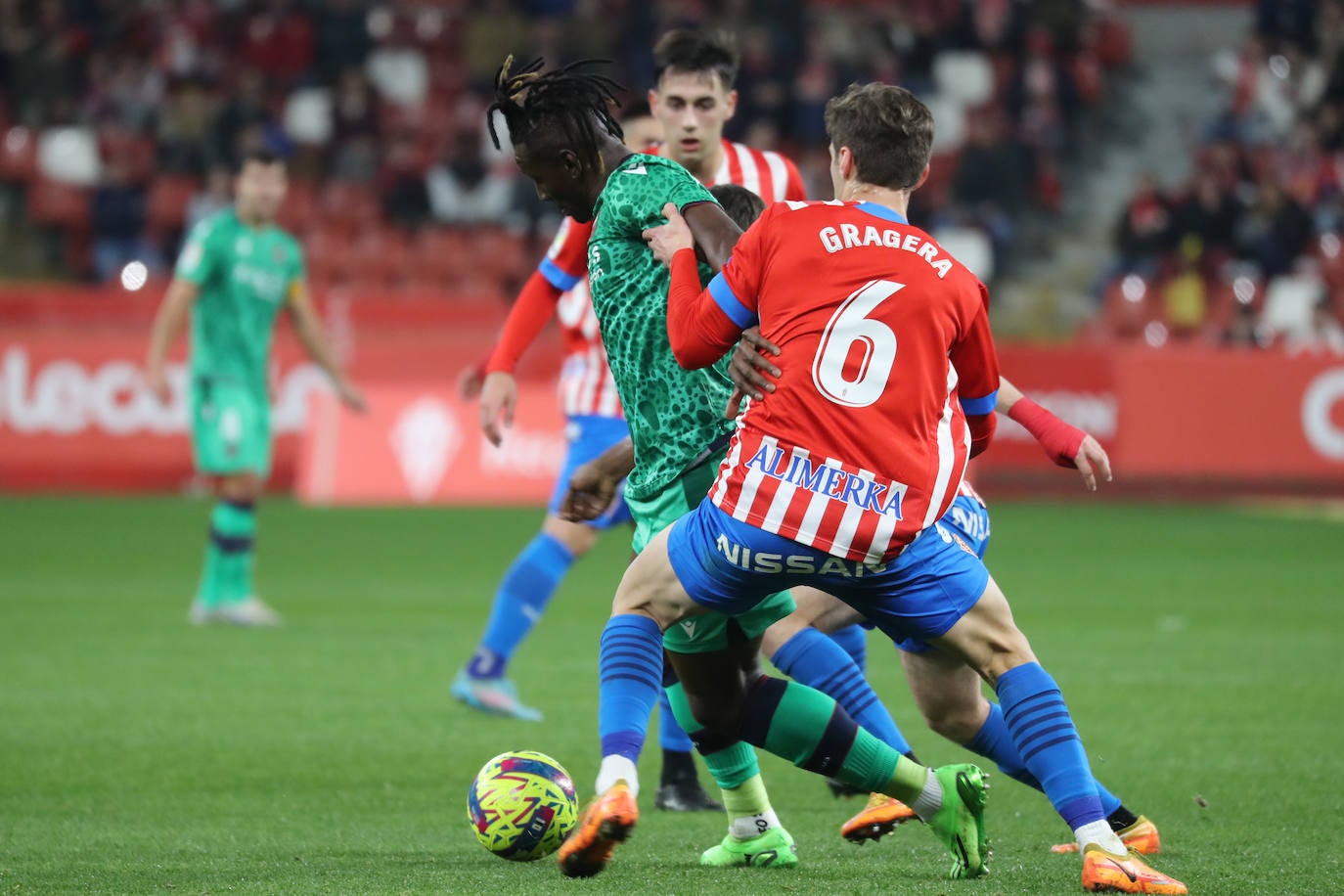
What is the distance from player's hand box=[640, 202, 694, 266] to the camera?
14.6 ft

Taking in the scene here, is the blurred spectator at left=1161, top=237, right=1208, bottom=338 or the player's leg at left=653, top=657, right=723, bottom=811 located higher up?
the blurred spectator at left=1161, top=237, right=1208, bottom=338

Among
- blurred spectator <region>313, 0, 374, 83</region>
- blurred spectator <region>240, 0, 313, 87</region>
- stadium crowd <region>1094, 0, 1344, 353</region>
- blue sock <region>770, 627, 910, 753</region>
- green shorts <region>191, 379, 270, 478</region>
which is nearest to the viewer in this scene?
blue sock <region>770, 627, 910, 753</region>

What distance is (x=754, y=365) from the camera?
14.0 ft

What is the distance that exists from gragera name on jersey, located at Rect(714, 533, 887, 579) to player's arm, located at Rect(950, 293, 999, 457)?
53 centimetres

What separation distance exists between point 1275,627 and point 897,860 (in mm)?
5907

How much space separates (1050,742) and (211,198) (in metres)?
17.4

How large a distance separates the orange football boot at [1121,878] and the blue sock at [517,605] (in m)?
3.73

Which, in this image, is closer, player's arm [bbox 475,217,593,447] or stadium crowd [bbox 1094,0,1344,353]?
player's arm [bbox 475,217,593,447]

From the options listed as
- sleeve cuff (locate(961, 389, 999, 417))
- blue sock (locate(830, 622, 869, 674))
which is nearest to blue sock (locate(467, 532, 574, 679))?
blue sock (locate(830, 622, 869, 674))

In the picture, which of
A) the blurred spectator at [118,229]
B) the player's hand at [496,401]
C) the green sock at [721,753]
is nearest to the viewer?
the green sock at [721,753]

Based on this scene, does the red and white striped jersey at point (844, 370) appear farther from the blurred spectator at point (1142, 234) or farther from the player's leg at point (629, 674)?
the blurred spectator at point (1142, 234)

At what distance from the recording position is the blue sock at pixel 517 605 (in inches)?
300

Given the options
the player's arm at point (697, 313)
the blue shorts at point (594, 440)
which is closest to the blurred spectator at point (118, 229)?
the blue shorts at point (594, 440)

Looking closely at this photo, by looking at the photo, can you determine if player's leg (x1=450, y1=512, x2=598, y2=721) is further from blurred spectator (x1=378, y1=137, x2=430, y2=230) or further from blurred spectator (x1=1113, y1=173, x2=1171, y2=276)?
blurred spectator (x1=1113, y1=173, x2=1171, y2=276)
